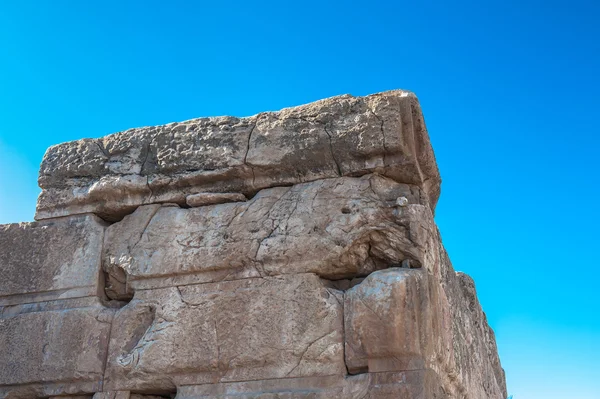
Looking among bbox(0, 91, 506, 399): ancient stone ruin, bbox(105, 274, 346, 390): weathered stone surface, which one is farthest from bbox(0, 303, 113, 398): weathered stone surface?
bbox(105, 274, 346, 390): weathered stone surface

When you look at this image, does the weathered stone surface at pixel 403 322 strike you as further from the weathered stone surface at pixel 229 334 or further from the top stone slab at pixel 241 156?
the top stone slab at pixel 241 156

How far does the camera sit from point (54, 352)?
360 centimetres

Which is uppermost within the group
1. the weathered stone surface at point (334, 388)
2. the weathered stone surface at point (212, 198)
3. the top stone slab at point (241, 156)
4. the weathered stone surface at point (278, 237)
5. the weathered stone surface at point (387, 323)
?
the top stone slab at point (241, 156)

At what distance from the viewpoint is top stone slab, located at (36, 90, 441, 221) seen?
3520 mm

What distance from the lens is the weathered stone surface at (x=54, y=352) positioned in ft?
11.6

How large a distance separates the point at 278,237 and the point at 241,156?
572 mm

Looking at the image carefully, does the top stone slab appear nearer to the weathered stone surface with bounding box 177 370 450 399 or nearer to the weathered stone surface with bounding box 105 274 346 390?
the weathered stone surface with bounding box 105 274 346 390

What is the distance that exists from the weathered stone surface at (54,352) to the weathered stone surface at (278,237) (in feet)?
0.83

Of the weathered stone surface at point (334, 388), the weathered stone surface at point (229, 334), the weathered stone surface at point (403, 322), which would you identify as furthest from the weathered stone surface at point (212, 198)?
the weathered stone surface at point (334, 388)

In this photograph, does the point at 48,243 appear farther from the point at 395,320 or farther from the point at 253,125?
the point at 395,320

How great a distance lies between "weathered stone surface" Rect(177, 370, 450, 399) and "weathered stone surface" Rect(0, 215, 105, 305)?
98 cm

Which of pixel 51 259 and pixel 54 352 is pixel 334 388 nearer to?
pixel 54 352

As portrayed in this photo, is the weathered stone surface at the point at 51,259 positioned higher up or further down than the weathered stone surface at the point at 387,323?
higher up

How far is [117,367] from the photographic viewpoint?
3441mm
